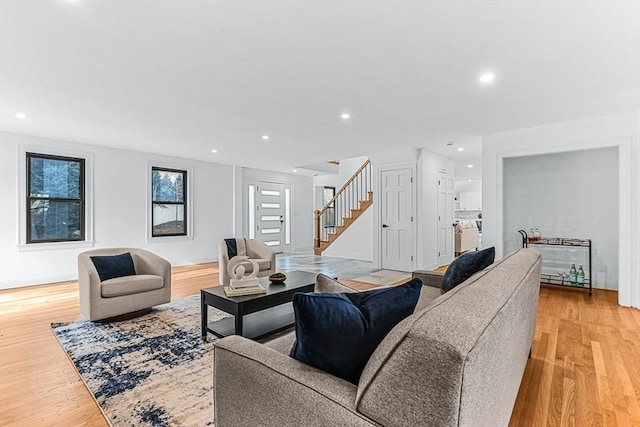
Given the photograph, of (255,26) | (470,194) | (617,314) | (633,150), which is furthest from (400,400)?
(470,194)

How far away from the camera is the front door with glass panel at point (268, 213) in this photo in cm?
844

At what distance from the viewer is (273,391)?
41.9 inches

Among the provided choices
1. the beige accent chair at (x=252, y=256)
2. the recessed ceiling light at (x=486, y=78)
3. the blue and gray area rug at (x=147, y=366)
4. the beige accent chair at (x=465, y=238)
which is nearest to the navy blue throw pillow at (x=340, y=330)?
the blue and gray area rug at (x=147, y=366)

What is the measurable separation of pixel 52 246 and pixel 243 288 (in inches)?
173

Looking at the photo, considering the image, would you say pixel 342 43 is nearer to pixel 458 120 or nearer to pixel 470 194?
pixel 458 120

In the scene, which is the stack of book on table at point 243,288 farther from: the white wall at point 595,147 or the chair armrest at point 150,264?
the white wall at point 595,147

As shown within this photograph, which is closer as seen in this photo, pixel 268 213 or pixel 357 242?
pixel 357 242

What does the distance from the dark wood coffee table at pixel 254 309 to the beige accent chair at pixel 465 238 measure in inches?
243

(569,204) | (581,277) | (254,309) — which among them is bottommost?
(581,277)

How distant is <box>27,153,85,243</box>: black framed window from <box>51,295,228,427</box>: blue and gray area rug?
2.75m

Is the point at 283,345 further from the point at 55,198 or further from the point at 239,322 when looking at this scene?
the point at 55,198

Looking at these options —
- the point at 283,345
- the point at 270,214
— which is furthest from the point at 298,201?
the point at 283,345

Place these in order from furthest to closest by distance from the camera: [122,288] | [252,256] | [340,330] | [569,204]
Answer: [252,256], [569,204], [122,288], [340,330]

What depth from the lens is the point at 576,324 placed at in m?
3.19
